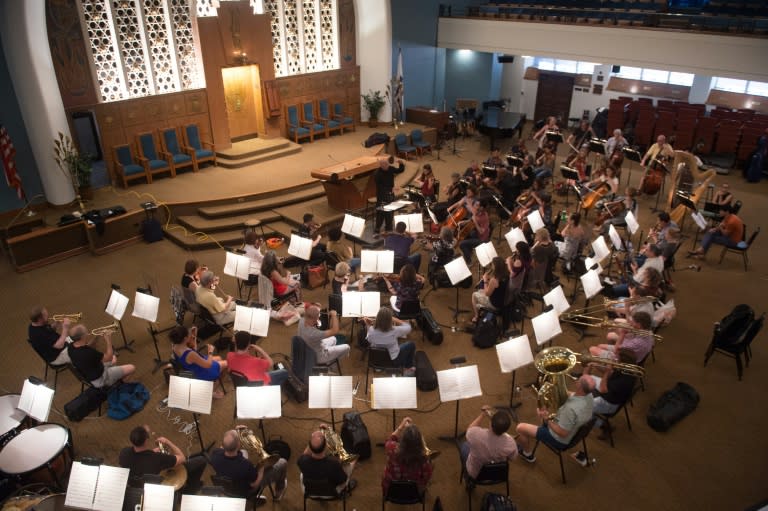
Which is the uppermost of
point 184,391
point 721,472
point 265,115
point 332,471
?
point 265,115

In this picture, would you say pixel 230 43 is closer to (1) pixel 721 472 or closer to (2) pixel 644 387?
(2) pixel 644 387

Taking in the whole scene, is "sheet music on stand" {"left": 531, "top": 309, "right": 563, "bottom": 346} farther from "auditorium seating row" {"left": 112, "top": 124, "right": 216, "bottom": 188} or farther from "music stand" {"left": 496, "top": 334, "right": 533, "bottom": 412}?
"auditorium seating row" {"left": 112, "top": 124, "right": 216, "bottom": 188}

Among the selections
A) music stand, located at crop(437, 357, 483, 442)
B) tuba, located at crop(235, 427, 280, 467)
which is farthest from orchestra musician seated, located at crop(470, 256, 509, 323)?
tuba, located at crop(235, 427, 280, 467)

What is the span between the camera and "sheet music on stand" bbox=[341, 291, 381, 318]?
6.98m

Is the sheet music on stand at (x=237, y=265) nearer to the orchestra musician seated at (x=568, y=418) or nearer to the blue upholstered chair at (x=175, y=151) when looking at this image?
the orchestra musician seated at (x=568, y=418)

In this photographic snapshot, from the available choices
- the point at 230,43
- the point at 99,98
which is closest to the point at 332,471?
the point at 99,98

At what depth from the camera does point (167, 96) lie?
13.8 meters

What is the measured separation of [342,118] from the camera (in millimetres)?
17594

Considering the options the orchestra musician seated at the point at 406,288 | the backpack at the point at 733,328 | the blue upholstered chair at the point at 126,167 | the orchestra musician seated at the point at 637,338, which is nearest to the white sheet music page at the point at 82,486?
the orchestra musician seated at the point at 406,288

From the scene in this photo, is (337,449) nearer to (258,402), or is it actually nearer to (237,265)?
(258,402)

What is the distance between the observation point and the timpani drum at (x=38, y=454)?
519 centimetres

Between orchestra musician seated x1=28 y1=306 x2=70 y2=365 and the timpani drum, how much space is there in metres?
1.45

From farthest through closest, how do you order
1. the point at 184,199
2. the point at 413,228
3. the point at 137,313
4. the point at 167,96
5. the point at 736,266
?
the point at 167,96, the point at 184,199, the point at 736,266, the point at 413,228, the point at 137,313

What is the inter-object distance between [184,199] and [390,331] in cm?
774
